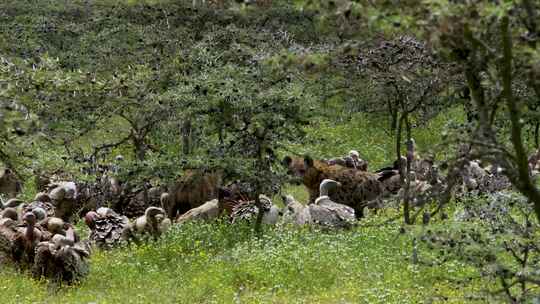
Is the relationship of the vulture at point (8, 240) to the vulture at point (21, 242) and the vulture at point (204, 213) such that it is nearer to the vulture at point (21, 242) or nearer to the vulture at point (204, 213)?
the vulture at point (21, 242)

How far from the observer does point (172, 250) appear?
13.2m

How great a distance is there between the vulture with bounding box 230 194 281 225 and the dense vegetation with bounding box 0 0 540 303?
65cm

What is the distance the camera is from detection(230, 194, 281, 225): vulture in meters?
14.8

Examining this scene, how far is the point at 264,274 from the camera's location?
35.9ft

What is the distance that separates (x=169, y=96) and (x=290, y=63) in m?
9.81

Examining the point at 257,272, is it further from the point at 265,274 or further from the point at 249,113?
the point at 249,113

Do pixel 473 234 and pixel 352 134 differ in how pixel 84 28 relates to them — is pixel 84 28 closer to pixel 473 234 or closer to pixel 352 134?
pixel 352 134

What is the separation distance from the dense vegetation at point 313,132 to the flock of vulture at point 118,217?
→ 39cm

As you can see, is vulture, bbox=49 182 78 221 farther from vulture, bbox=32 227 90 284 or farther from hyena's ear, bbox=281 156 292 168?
vulture, bbox=32 227 90 284

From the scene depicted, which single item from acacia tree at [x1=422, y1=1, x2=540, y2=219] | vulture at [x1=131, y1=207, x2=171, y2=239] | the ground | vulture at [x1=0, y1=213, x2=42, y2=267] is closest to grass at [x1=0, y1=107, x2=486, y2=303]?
the ground

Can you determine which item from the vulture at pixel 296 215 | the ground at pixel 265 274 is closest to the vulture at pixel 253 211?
the vulture at pixel 296 215

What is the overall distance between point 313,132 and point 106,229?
13.1m

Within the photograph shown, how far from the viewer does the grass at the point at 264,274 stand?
1006 centimetres

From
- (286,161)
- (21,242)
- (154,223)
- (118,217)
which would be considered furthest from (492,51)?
(118,217)
